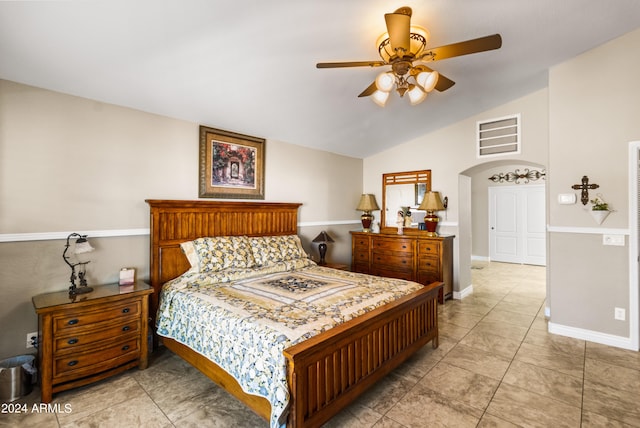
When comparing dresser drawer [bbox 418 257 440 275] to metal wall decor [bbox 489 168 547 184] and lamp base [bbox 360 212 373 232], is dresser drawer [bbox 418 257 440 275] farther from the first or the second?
metal wall decor [bbox 489 168 547 184]

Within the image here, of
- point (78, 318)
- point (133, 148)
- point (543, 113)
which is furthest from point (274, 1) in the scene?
point (543, 113)

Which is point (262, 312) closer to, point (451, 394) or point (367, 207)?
point (451, 394)

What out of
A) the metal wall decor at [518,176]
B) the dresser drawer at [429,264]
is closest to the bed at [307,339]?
the dresser drawer at [429,264]

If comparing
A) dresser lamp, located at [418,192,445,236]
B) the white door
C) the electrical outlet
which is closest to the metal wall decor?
the white door

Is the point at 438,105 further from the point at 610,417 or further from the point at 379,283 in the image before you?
the point at 610,417

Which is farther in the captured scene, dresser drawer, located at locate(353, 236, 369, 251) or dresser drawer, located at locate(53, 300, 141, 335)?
dresser drawer, located at locate(353, 236, 369, 251)

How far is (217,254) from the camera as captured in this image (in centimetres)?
319

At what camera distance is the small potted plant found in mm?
3125

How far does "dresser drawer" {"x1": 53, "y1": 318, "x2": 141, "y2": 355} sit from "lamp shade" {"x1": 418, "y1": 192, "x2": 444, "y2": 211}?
4.21 m

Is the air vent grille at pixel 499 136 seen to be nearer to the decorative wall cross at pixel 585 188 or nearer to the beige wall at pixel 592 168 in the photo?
the beige wall at pixel 592 168

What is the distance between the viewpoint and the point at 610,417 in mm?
2047

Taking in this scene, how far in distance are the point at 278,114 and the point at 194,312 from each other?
246 cm

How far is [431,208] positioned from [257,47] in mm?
3587

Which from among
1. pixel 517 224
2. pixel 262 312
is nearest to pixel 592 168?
pixel 262 312
